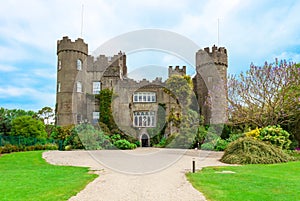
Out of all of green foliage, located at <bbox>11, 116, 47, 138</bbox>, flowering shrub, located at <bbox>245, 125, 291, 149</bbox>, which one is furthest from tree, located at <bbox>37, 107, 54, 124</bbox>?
flowering shrub, located at <bbox>245, 125, 291, 149</bbox>

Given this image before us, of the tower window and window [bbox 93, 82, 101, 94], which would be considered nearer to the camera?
the tower window

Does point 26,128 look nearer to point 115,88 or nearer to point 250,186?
point 115,88

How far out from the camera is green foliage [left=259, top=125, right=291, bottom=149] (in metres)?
17.5

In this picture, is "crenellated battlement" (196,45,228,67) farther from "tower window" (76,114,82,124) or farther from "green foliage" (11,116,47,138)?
"green foliage" (11,116,47,138)

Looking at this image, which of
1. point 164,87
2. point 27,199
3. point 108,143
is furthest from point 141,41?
point 164,87

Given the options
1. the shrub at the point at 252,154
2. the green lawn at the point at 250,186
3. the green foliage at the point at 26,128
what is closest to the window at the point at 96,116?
the green foliage at the point at 26,128

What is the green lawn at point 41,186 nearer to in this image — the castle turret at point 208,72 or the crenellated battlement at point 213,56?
the castle turret at point 208,72

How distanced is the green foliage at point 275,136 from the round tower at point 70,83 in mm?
19834

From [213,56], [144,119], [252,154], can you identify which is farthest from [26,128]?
[252,154]

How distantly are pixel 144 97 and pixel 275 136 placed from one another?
17302 mm

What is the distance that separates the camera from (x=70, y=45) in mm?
30719

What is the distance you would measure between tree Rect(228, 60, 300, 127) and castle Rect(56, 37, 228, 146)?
759 cm

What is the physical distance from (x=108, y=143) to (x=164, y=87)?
34.1ft

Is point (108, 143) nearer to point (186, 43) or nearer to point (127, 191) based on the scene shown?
point (186, 43)
